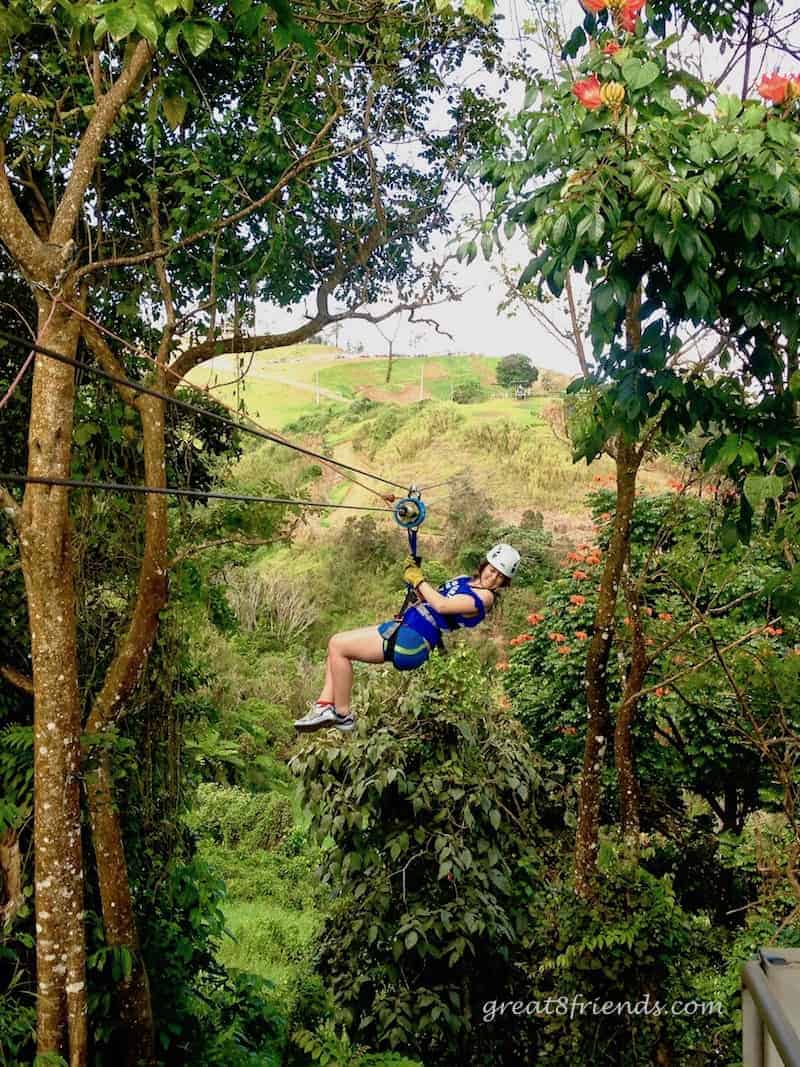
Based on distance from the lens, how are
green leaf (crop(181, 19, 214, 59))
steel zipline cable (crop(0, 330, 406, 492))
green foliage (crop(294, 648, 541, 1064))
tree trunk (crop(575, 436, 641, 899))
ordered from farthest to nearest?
green foliage (crop(294, 648, 541, 1064)), tree trunk (crop(575, 436, 641, 899)), green leaf (crop(181, 19, 214, 59)), steel zipline cable (crop(0, 330, 406, 492))

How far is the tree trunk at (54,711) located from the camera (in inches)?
126

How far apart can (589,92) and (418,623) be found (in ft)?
5.28

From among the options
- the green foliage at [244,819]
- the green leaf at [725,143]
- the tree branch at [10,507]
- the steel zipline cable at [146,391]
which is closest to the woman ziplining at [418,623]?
the steel zipline cable at [146,391]

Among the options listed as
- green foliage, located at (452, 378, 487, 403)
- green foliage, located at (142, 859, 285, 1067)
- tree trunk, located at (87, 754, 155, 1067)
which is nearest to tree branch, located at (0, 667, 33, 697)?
tree trunk, located at (87, 754, 155, 1067)

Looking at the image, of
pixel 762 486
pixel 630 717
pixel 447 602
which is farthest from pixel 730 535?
pixel 630 717

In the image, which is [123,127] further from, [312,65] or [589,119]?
[589,119]

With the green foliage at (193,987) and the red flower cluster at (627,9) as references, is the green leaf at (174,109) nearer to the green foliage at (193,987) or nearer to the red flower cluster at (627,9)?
the red flower cluster at (627,9)

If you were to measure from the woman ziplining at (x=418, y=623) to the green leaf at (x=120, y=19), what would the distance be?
166 cm

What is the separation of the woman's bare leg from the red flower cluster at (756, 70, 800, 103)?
6.13 feet

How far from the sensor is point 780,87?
2.19 m

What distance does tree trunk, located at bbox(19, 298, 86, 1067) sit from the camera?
3.19m

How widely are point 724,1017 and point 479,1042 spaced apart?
3.63 feet

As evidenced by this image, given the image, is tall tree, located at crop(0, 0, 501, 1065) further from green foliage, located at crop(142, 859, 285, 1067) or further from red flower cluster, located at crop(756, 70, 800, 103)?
red flower cluster, located at crop(756, 70, 800, 103)

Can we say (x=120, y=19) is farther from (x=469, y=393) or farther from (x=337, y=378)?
(x=337, y=378)
